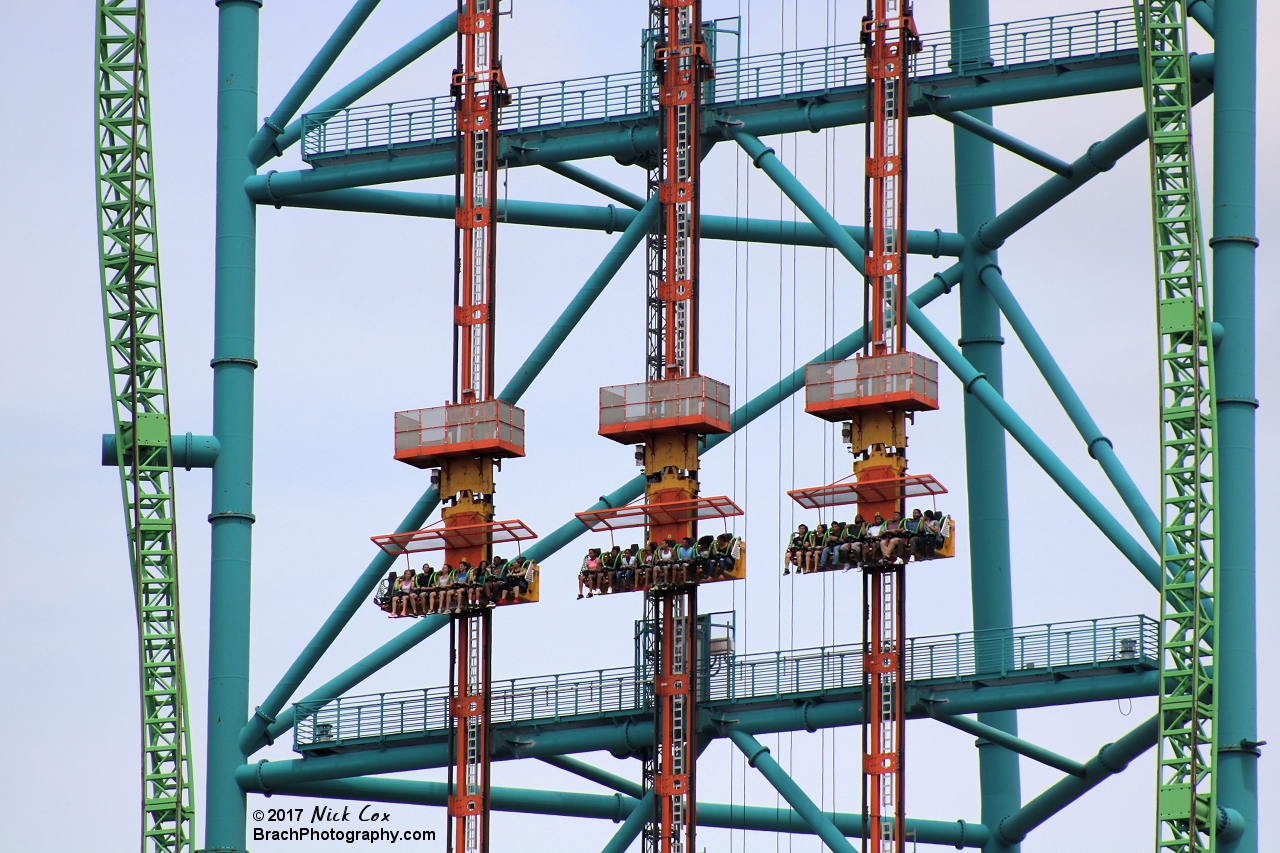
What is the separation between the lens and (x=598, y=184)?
113 meters

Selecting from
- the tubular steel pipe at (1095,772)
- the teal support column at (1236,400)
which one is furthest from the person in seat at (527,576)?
the teal support column at (1236,400)

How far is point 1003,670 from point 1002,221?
14.6 metres

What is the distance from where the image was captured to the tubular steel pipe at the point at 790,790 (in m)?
101

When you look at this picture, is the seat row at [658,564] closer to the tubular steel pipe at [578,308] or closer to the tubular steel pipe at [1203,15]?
the tubular steel pipe at [578,308]

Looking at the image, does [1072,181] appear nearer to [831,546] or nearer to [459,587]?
[831,546]

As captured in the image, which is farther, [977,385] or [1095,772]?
[977,385]

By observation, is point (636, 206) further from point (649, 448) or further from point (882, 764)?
point (882, 764)

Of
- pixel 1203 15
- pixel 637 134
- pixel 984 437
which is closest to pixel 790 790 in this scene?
pixel 984 437

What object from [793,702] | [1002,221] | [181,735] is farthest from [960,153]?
[181,735]

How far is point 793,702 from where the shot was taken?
336 feet

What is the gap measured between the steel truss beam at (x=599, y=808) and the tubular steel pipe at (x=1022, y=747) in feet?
10.4

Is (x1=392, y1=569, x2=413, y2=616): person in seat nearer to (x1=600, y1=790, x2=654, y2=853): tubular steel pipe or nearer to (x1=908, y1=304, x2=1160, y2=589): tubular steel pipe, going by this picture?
(x1=600, y1=790, x2=654, y2=853): tubular steel pipe

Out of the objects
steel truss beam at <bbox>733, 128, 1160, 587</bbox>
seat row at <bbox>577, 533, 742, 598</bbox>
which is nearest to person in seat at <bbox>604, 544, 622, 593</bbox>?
seat row at <bbox>577, 533, 742, 598</bbox>

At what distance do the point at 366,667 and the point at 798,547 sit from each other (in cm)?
1217
